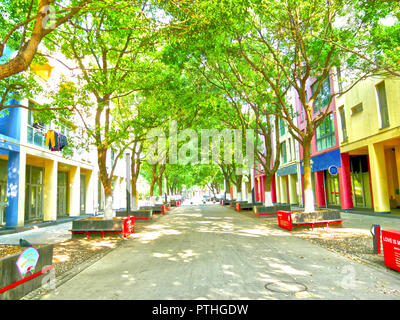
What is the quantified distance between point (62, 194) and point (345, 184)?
70.4 feet

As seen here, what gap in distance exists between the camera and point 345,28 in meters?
13.1

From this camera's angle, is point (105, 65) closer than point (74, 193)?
Yes

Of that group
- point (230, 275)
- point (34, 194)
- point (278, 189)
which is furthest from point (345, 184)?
point (34, 194)

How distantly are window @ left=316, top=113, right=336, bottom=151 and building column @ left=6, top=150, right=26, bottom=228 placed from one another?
68.6 ft

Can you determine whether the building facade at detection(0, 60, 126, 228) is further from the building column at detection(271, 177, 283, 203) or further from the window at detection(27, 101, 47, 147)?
the building column at detection(271, 177, 283, 203)

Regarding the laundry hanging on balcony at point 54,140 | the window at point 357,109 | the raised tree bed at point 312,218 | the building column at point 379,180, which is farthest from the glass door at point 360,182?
the laundry hanging on balcony at point 54,140

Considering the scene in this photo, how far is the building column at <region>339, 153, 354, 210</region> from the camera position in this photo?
2106 cm

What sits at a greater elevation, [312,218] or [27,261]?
[27,261]

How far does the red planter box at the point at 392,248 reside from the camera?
624 centimetres

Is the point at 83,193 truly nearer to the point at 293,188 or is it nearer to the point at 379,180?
the point at 293,188

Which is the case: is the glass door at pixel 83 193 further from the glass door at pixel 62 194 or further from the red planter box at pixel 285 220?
the red planter box at pixel 285 220

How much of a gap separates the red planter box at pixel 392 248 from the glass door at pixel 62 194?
22330mm

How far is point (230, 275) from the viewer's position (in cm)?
615
